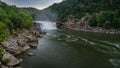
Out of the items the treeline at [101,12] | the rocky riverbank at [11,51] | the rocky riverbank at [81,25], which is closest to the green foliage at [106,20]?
the treeline at [101,12]

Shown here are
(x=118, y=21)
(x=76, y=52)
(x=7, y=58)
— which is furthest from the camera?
(x=118, y=21)

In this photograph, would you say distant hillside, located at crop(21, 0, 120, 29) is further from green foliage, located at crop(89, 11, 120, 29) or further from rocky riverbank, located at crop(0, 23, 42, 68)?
rocky riverbank, located at crop(0, 23, 42, 68)

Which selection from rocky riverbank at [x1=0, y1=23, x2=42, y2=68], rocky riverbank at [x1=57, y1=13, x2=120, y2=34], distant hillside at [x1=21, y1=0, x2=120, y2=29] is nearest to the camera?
rocky riverbank at [x1=0, y1=23, x2=42, y2=68]

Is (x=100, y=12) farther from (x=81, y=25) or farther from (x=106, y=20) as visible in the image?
(x=81, y=25)

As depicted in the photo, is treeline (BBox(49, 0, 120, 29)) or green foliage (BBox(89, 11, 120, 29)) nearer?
green foliage (BBox(89, 11, 120, 29))

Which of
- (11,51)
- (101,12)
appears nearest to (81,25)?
(101,12)

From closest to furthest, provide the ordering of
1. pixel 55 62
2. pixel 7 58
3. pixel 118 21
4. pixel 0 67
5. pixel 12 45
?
1. pixel 0 67
2. pixel 7 58
3. pixel 55 62
4. pixel 12 45
5. pixel 118 21

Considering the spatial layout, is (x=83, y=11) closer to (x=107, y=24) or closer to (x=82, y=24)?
(x=82, y=24)

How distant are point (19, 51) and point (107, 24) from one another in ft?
220

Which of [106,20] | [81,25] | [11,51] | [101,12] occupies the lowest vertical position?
[11,51]

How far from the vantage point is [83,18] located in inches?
4857

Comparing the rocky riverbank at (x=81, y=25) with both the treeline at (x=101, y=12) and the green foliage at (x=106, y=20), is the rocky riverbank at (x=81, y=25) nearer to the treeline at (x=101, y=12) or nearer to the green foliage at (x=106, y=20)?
the treeline at (x=101, y=12)

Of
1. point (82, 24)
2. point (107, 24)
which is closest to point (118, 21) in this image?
point (107, 24)

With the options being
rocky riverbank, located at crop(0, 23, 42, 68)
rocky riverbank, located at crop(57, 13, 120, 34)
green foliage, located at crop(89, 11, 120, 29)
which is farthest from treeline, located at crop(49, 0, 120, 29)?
rocky riverbank, located at crop(0, 23, 42, 68)
